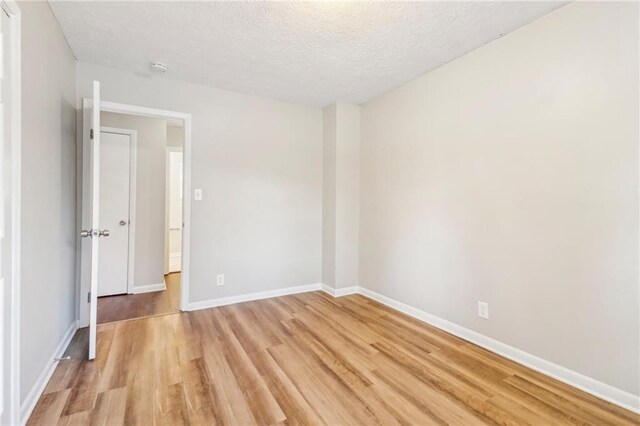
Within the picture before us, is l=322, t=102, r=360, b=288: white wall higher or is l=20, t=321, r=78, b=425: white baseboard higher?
l=322, t=102, r=360, b=288: white wall

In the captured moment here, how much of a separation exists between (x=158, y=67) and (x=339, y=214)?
2429 mm

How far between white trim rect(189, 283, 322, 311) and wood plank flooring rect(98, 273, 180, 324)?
0.83ft

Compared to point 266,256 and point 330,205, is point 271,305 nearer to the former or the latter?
point 266,256

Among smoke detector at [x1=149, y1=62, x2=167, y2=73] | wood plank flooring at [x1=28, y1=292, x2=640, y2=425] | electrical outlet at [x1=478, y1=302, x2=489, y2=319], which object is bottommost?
wood plank flooring at [x1=28, y1=292, x2=640, y2=425]

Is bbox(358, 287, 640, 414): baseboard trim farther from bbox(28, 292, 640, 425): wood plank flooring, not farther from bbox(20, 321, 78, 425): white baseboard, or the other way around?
bbox(20, 321, 78, 425): white baseboard

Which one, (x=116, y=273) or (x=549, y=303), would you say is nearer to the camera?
(x=549, y=303)

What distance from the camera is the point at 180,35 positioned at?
2.25 m

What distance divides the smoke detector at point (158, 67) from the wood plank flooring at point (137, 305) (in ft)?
7.97

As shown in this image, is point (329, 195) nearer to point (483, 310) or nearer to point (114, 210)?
point (483, 310)

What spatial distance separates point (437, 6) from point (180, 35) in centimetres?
186

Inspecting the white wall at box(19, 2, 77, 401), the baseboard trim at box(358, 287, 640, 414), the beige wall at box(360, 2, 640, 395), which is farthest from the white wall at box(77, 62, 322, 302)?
the baseboard trim at box(358, 287, 640, 414)

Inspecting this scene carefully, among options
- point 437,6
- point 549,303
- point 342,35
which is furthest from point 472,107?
point 549,303

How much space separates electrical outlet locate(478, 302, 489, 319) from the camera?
2.37 metres

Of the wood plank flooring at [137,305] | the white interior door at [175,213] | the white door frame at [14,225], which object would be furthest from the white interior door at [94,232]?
the white interior door at [175,213]
